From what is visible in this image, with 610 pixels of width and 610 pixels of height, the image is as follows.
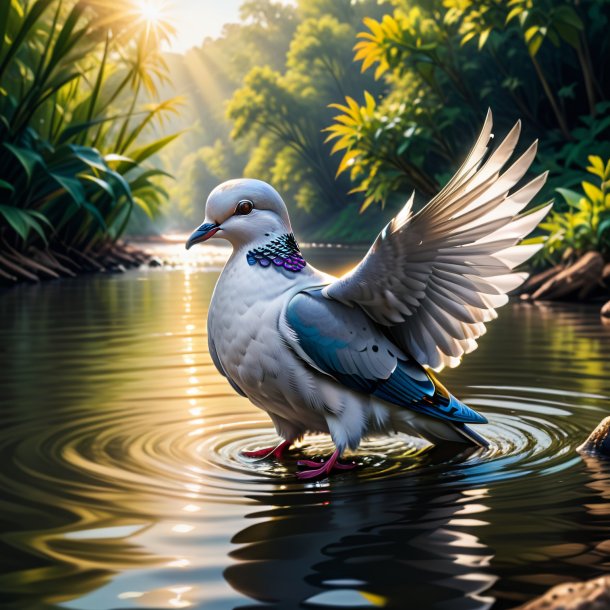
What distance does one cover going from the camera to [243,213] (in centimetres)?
339

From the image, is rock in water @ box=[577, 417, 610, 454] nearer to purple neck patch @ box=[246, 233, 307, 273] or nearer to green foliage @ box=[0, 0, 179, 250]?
purple neck patch @ box=[246, 233, 307, 273]

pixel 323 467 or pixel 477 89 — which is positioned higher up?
pixel 477 89

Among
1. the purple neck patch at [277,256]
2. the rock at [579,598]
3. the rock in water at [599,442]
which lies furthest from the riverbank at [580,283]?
the rock at [579,598]

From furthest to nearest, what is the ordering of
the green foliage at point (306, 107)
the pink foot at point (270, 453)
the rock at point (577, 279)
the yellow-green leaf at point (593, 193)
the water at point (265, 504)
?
the green foliage at point (306, 107) → the yellow-green leaf at point (593, 193) → the rock at point (577, 279) → the pink foot at point (270, 453) → the water at point (265, 504)

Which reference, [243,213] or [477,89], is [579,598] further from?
[477,89]

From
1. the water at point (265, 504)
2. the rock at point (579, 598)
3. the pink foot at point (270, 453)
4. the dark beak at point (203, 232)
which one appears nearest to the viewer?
the rock at point (579, 598)

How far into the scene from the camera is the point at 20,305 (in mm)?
10102

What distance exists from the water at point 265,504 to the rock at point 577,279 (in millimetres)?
4711

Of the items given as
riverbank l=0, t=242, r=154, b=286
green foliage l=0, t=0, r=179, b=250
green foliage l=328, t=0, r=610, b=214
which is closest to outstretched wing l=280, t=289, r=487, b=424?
green foliage l=328, t=0, r=610, b=214

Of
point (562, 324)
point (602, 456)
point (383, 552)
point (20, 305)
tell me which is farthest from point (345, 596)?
point (20, 305)

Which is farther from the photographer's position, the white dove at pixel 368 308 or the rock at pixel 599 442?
the rock at pixel 599 442

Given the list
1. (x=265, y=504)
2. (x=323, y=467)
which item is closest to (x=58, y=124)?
(x=323, y=467)

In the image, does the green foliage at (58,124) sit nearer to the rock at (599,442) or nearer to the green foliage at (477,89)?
the green foliage at (477,89)

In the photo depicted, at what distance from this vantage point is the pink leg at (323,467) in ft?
10.5
